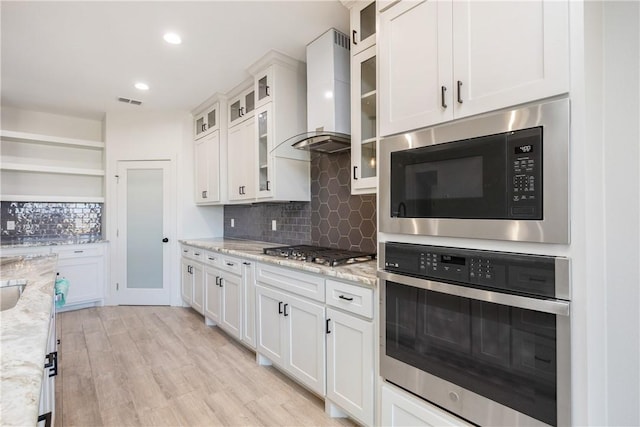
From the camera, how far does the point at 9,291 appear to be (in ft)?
5.16

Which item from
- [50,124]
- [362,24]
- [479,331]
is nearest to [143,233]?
[50,124]

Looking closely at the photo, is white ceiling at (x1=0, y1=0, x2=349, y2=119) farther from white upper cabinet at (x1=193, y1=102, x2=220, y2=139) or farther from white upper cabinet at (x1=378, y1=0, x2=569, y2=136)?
white upper cabinet at (x1=378, y1=0, x2=569, y2=136)

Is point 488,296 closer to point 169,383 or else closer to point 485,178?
point 485,178

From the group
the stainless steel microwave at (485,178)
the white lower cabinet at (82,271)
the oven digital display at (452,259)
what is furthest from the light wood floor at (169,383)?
the stainless steel microwave at (485,178)

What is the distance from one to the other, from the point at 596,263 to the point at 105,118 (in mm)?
5335

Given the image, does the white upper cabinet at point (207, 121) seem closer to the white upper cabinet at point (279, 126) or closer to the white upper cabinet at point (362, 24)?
the white upper cabinet at point (279, 126)

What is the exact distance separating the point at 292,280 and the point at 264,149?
4.86 ft

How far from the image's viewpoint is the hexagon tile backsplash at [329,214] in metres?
2.57

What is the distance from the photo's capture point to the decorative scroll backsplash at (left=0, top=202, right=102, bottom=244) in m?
4.10

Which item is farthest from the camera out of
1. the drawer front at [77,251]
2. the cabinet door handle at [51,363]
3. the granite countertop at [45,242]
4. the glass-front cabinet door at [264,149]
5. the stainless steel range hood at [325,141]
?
the drawer front at [77,251]

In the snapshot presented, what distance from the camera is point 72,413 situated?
2035 mm

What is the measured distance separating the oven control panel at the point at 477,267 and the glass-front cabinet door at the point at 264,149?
1753mm

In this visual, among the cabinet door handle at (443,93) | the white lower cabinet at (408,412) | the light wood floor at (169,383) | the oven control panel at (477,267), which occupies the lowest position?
the light wood floor at (169,383)

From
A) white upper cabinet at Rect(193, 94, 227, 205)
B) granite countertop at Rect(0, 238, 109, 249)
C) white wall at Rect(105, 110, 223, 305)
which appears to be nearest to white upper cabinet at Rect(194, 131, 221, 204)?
white upper cabinet at Rect(193, 94, 227, 205)
